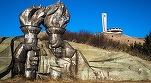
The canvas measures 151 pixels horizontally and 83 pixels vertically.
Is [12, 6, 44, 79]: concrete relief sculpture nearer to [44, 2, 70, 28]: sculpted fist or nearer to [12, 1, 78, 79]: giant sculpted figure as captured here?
[12, 1, 78, 79]: giant sculpted figure

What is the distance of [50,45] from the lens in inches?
406

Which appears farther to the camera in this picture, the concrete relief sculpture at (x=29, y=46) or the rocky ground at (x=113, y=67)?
the rocky ground at (x=113, y=67)

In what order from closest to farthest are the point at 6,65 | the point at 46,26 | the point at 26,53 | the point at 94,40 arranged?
the point at 6,65 → the point at 26,53 → the point at 46,26 → the point at 94,40

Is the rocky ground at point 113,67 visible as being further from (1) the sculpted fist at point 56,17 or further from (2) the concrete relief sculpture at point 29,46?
(1) the sculpted fist at point 56,17

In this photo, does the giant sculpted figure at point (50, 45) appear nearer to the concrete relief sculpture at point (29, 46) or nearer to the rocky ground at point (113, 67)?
the concrete relief sculpture at point (29, 46)

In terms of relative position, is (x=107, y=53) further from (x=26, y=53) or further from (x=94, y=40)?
(x=26, y=53)

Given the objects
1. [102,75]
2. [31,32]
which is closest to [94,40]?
[102,75]

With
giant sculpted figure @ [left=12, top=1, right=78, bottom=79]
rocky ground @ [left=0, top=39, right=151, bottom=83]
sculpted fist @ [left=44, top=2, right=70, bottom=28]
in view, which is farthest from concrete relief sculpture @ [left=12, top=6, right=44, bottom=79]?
rocky ground @ [left=0, top=39, right=151, bottom=83]

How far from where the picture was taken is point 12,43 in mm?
10039

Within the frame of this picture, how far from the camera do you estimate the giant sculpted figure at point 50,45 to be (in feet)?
31.9

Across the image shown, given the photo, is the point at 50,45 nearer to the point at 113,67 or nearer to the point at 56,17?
the point at 56,17

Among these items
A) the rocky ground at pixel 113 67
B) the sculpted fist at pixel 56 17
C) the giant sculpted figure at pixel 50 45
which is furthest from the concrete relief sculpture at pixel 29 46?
the rocky ground at pixel 113 67

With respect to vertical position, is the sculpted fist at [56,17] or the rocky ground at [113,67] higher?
the sculpted fist at [56,17]

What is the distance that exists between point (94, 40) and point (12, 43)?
4.23 meters
